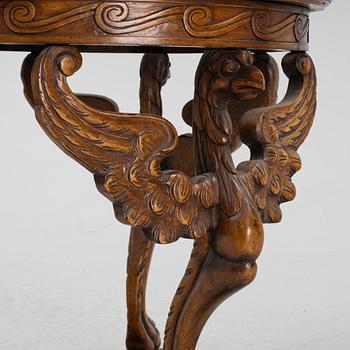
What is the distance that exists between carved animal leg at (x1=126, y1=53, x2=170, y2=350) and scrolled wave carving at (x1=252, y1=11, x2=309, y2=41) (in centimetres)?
43

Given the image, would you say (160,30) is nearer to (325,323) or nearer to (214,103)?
(214,103)

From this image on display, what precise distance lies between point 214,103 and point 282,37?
0.42 feet

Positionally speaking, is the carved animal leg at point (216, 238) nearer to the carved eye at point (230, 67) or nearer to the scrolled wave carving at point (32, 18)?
the carved eye at point (230, 67)

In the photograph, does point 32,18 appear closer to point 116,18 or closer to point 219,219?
point 116,18

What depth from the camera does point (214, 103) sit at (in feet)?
5.17

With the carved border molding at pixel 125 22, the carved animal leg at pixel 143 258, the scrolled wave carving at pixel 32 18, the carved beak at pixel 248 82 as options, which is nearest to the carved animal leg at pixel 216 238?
the carved beak at pixel 248 82

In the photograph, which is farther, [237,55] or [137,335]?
[137,335]

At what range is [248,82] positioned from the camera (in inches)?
60.9

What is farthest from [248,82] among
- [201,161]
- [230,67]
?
[201,161]

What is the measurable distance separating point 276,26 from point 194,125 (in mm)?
188

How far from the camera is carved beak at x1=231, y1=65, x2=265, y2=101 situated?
1544 millimetres

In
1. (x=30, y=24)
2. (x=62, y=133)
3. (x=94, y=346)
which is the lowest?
(x=94, y=346)

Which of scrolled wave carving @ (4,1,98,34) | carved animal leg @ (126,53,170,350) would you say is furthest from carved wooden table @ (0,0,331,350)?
carved animal leg @ (126,53,170,350)

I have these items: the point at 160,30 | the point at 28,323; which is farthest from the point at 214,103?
the point at 28,323
